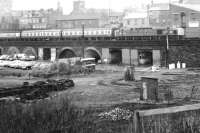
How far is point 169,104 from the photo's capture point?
1911 cm

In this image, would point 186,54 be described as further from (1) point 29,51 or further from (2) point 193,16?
(1) point 29,51

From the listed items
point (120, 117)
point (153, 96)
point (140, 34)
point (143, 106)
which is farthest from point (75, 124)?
point (140, 34)

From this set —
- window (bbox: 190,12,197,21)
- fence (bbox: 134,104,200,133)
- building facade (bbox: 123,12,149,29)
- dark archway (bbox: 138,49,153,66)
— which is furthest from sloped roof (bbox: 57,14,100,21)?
fence (bbox: 134,104,200,133)

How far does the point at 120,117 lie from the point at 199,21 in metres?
50.1

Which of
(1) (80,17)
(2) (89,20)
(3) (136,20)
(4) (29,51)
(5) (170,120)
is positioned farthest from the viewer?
(1) (80,17)

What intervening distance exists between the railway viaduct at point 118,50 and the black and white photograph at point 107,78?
124 mm

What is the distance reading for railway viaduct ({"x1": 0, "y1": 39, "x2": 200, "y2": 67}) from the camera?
4044 centimetres

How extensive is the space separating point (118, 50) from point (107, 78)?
16.4 meters

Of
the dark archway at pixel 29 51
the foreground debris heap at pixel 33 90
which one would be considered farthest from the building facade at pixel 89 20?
the foreground debris heap at pixel 33 90

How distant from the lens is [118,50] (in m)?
49.3

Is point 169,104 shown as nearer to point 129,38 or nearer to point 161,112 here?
point 161,112

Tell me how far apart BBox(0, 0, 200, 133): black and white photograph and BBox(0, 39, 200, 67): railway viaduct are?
0.12 metres

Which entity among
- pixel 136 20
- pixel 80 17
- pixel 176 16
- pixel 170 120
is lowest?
pixel 170 120

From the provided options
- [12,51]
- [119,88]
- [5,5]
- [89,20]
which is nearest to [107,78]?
[119,88]
